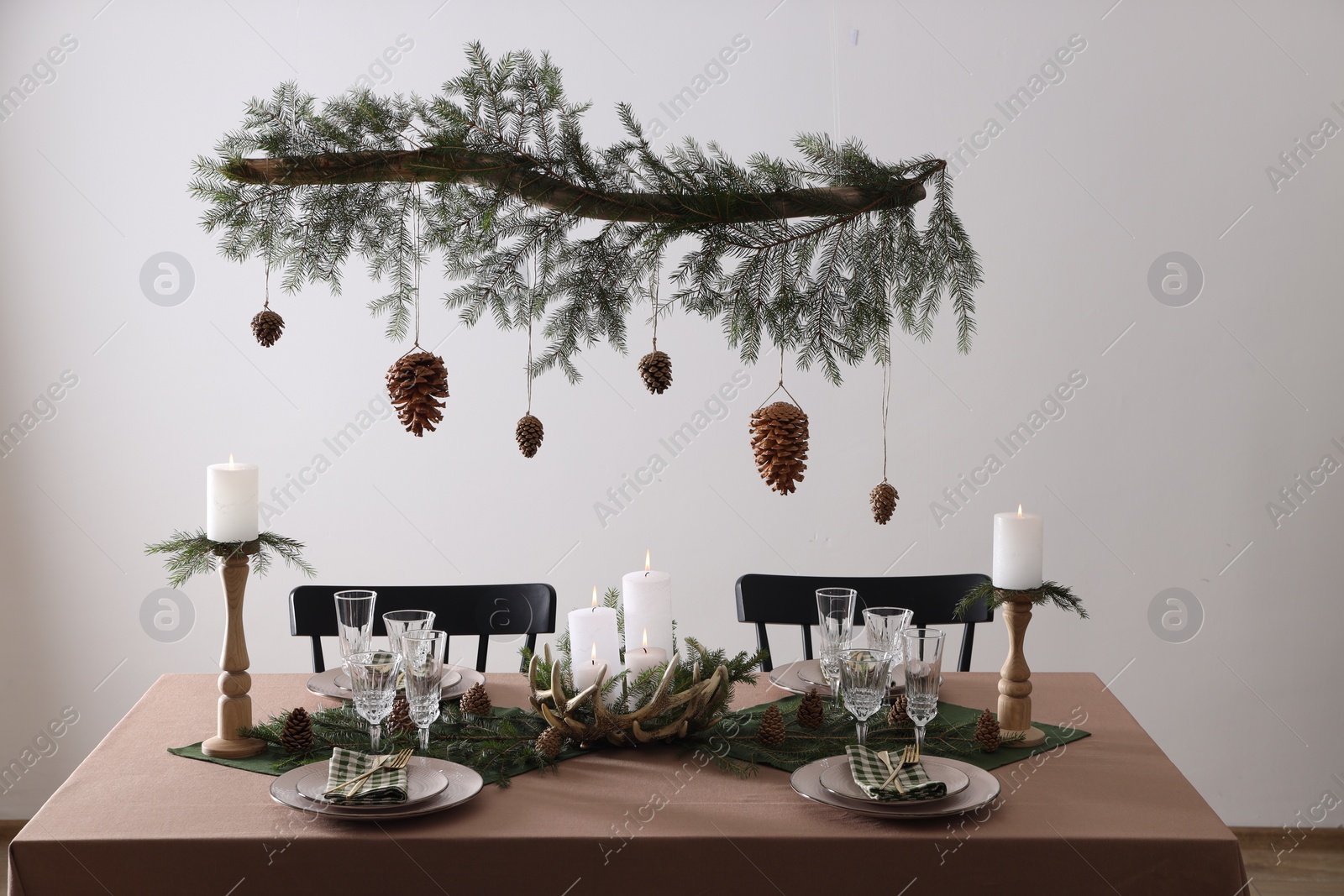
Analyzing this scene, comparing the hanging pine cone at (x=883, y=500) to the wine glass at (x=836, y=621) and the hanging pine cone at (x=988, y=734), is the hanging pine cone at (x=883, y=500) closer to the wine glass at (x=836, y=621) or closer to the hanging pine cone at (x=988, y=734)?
the wine glass at (x=836, y=621)

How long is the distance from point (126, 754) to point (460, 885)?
2.06ft

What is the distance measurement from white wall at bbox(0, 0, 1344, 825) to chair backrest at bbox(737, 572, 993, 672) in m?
0.74

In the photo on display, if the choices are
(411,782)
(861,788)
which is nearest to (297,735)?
(411,782)

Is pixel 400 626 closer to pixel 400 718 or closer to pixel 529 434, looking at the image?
pixel 400 718

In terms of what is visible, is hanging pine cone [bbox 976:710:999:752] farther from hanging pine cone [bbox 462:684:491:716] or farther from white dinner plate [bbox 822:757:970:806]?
hanging pine cone [bbox 462:684:491:716]

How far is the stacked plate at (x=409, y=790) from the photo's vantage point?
134 centimetres

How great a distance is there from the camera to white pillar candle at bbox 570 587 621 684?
5.29 ft

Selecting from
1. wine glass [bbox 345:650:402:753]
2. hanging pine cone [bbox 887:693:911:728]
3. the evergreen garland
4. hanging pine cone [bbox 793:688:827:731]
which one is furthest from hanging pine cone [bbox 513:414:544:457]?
hanging pine cone [bbox 887:693:911:728]

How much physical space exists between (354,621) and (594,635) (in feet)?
1.14

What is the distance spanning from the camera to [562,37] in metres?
2.99

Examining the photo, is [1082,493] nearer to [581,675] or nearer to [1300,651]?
[1300,651]

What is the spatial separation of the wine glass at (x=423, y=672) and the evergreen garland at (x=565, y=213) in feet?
1.40

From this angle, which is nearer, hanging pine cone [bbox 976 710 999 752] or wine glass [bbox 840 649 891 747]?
wine glass [bbox 840 649 891 747]

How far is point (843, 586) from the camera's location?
2.27 metres
